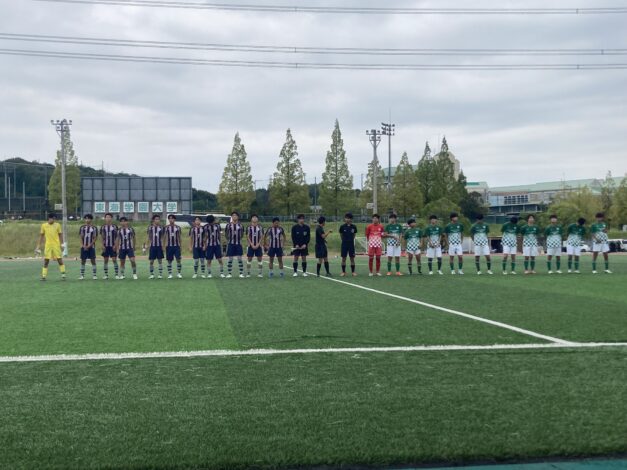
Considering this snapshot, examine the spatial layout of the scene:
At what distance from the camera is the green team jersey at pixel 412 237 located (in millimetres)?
21047

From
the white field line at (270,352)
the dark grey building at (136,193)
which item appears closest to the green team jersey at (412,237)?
the white field line at (270,352)

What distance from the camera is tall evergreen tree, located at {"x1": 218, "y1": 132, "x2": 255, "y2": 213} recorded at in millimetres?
65938

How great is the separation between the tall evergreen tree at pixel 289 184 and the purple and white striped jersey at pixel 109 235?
1816 inches

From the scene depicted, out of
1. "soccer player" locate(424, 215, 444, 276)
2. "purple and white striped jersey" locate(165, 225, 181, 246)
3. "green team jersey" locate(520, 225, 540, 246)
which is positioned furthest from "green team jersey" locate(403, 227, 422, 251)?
"purple and white striped jersey" locate(165, 225, 181, 246)

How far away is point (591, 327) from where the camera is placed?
8664 mm

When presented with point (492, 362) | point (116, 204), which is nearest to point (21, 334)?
point (492, 362)

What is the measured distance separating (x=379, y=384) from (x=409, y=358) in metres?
1.22

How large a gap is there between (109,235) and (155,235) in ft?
4.64

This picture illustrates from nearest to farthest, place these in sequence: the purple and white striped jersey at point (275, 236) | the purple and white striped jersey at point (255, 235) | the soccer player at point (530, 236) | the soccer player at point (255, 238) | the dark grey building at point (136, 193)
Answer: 1. the soccer player at point (255, 238)
2. the purple and white striped jersey at point (255, 235)
3. the purple and white striped jersey at point (275, 236)
4. the soccer player at point (530, 236)
5. the dark grey building at point (136, 193)

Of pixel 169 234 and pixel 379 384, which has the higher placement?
pixel 169 234

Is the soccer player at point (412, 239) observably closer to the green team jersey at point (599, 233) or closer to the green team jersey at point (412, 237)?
the green team jersey at point (412, 237)

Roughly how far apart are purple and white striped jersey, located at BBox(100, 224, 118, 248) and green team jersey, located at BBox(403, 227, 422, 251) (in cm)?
958

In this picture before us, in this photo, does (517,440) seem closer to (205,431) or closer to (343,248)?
(205,431)

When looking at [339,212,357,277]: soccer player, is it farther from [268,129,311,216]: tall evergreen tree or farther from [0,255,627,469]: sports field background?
[268,129,311,216]: tall evergreen tree
